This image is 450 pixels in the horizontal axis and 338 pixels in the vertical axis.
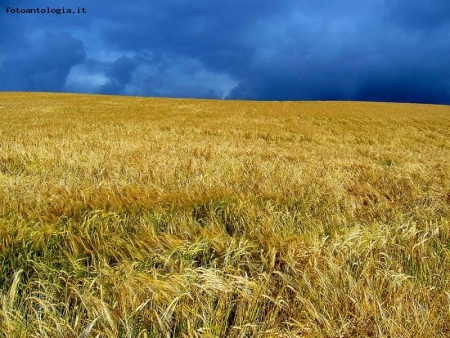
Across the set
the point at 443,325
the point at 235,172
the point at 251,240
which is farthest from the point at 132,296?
the point at 235,172

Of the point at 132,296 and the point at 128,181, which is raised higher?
the point at 128,181

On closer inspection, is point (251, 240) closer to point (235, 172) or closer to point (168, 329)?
point (168, 329)

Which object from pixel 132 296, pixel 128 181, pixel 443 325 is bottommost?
pixel 443 325

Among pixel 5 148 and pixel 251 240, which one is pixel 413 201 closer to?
pixel 251 240

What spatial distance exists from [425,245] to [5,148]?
28.0ft

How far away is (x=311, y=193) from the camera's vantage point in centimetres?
434

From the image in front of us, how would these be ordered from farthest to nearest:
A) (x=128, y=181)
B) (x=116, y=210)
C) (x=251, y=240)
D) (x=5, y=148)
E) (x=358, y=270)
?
(x=5, y=148), (x=128, y=181), (x=116, y=210), (x=251, y=240), (x=358, y=270)

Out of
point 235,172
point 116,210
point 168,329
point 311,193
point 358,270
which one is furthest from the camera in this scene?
point 235,172

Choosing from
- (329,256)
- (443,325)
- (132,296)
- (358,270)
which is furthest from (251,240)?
(443,325)

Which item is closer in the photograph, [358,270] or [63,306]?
[63,306]

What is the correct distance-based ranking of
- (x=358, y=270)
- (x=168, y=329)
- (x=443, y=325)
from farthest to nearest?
1. (x=358, y=270)
2. (x=443, y=325)
3. (x=168, y=329)

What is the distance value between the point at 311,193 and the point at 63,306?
3238 mm

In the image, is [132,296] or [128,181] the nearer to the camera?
[132,296]

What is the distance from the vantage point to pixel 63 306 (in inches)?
78.6
